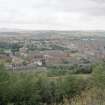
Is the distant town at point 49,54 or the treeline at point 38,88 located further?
the distant town at point 49,54

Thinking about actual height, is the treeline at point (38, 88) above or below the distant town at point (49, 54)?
above

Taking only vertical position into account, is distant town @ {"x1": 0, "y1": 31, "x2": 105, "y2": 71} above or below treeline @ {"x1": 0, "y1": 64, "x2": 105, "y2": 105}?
below

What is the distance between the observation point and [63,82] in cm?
1939

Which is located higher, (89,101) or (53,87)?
(89,101)

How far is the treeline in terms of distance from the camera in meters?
16.4

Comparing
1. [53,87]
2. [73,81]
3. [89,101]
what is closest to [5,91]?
[53,87]

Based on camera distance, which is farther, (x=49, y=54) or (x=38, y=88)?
(x=49, y=54)

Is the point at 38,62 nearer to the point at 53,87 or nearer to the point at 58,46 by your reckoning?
the point at 58,46

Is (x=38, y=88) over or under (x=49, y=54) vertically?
over

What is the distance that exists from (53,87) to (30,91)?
1.84 m

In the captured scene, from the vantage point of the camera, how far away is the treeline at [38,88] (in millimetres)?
16447

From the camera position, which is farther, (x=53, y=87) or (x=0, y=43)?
(x=0, y=43)

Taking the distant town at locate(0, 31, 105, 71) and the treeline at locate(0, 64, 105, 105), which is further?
the distant town at locate(0, 31, 105, 71)

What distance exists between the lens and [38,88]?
18.2 meters
